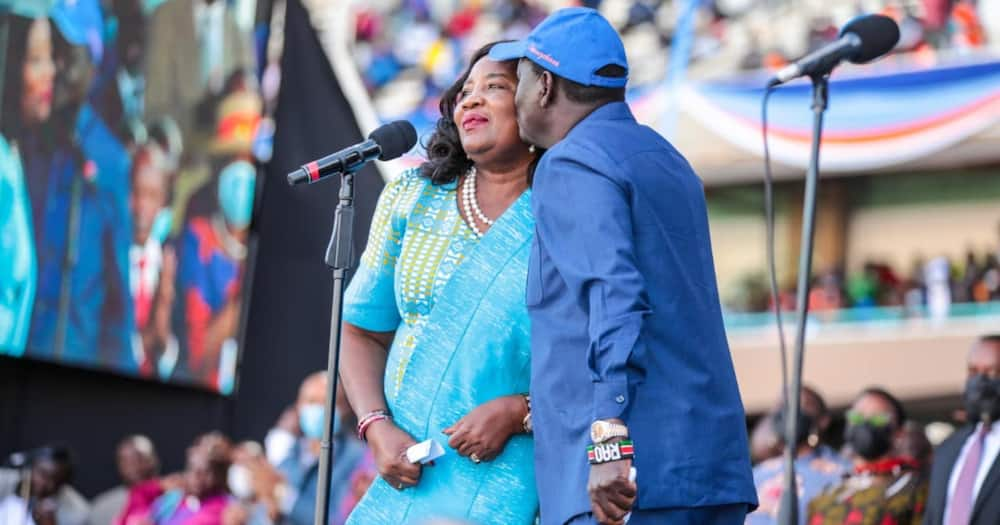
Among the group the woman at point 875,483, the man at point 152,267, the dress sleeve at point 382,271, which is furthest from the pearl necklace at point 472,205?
the man at point 152,267

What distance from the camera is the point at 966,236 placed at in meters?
21.5

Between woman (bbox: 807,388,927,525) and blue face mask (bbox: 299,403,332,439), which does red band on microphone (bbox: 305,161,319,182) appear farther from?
blue face mask (bbox: 299,403,332,439)

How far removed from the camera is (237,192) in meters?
10.1

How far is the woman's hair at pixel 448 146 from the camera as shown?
3.46m

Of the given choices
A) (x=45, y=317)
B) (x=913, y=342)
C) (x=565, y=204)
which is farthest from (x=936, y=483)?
(x=913, y=342)

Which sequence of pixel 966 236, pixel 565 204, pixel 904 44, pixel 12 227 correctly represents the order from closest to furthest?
pixel 565 204, pixel 12 227, pixel 904 44, pixel 966 236

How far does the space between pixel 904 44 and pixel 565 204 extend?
1321cm

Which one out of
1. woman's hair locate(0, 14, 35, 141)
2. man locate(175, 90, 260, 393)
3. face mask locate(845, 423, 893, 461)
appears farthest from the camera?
man locate(175, 90, 260, 393)

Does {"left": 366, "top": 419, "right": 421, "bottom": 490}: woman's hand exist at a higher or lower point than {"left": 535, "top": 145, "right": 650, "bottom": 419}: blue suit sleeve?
lower

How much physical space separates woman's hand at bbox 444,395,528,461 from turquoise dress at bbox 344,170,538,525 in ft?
0.11

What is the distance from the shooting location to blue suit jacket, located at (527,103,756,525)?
277cm

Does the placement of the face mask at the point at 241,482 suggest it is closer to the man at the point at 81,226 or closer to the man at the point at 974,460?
the man at the point at 81,226

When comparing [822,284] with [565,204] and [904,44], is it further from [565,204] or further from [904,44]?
[565,204]

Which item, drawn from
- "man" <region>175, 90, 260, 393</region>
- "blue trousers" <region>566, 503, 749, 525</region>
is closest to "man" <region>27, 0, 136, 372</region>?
"man" <region>175, 90, 260, 393</region>
